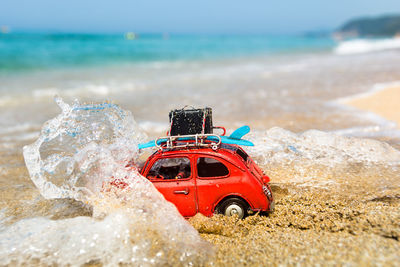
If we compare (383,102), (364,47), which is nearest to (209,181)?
(383,102)

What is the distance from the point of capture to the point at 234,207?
544 cm

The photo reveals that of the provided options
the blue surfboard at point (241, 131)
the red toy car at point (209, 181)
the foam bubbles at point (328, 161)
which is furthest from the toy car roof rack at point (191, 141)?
the foam bubbles at point (328, 161)

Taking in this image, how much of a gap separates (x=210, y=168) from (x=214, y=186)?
12.8 inches

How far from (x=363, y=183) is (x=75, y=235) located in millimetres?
5208

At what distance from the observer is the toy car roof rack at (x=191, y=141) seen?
5.49 meters

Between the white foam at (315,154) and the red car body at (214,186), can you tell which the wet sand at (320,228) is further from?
the white foam at (315,154)

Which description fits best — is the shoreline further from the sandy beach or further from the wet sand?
the wet sand

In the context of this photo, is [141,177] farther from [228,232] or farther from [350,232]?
[350,232]

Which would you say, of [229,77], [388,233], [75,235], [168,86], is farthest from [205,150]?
[229,77]

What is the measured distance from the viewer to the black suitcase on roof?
5.87m

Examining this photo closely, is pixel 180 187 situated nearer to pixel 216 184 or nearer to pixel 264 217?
pixel 216 184

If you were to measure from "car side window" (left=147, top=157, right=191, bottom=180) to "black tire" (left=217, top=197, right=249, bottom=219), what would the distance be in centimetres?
74

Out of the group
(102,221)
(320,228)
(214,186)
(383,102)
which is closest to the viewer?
(320,228)

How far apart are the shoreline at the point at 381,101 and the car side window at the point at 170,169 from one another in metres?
8.28
